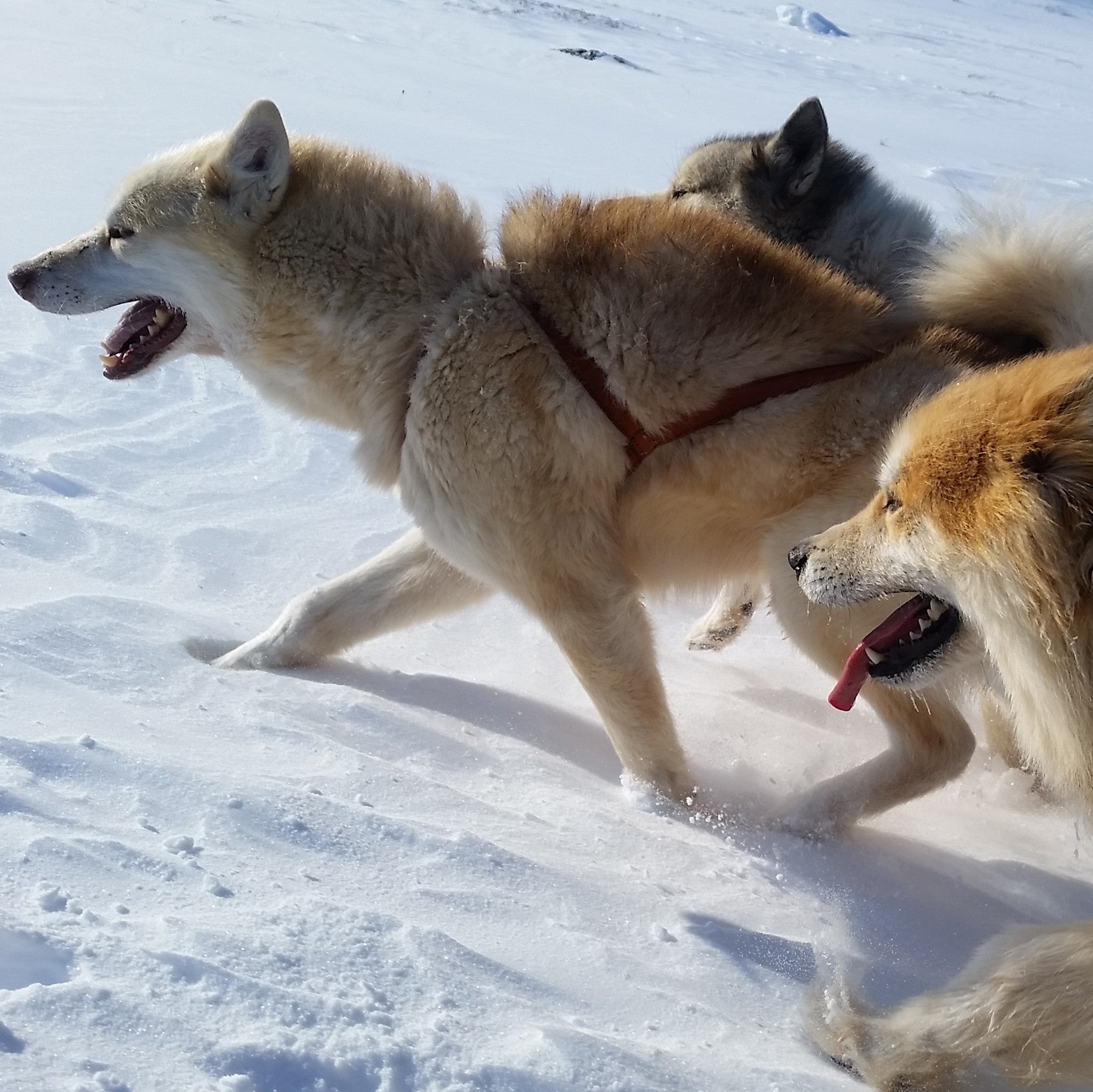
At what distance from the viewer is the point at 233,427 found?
472 cm

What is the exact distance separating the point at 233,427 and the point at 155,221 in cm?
161

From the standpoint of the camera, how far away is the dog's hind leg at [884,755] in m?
2.88

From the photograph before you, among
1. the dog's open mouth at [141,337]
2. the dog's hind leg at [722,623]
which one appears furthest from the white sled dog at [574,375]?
the dog's hind leg at [722,623]

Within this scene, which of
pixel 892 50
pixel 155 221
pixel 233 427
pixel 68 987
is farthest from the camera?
pixel 892 50

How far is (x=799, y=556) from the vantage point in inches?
101

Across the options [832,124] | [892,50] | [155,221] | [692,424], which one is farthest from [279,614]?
[892,50]

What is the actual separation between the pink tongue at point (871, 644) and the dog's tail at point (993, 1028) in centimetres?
68

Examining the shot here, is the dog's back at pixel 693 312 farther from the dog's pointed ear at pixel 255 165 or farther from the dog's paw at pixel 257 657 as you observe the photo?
the dog's paw at pixel 257 657

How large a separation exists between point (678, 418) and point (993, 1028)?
1.59 metres

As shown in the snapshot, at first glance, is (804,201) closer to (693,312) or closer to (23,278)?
(693,312)

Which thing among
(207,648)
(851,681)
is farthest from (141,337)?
(851,681)

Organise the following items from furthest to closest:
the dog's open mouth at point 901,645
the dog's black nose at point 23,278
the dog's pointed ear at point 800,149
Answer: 1. the dog's pointed ear at point 800,149
2. the dog's black nose at point 23,278
3. the dog's open mouth at point 901,645

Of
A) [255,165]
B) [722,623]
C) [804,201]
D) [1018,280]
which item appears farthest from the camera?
[804,201]

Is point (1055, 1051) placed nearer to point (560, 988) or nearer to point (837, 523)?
point (560, 988)
